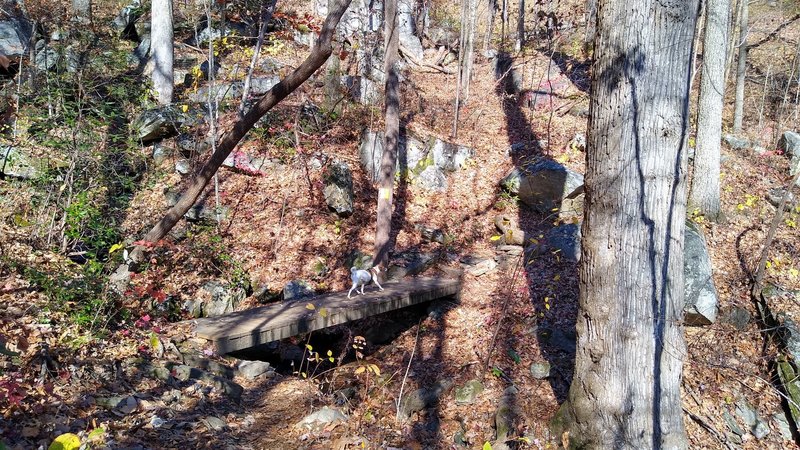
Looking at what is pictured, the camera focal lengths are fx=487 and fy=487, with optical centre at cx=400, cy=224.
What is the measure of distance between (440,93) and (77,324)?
13.4 m

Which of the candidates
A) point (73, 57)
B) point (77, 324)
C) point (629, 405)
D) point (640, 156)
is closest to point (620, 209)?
point (640, 156)

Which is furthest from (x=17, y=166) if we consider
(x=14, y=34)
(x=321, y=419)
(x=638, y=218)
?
(x=638, y=218)

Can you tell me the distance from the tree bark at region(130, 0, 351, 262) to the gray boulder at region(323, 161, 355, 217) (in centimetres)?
363

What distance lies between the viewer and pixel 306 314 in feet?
20.1

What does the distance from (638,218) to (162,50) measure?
11392mm

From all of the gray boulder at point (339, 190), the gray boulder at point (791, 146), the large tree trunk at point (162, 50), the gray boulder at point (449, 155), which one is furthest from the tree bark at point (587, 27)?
the large tree trunk at point (162, 50)

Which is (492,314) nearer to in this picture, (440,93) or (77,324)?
(77,324)

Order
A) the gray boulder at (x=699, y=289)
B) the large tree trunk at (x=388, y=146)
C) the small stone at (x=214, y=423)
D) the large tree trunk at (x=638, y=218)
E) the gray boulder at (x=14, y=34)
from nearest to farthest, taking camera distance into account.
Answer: the large tree trunk at (x=638, y=218)
the small stone at (x=214, y=423)
the gray boulder at (x=699, y=289)
the large tree trunk at (x=388, y=146)
the gray boulder at (x=14, y=34)

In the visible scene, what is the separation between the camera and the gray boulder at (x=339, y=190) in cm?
990

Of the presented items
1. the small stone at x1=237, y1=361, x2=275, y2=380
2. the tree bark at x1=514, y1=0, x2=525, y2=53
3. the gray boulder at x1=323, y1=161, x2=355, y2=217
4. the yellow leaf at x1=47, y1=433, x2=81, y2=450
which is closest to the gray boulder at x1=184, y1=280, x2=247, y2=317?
the small stone at x1=237, y1=361, x2=275, y2=380

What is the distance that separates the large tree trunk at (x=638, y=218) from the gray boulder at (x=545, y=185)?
6.72 m

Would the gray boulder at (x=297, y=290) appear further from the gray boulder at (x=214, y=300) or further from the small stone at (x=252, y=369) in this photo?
the small stone at (x=252, y=369)

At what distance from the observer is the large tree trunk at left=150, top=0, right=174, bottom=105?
446 inches

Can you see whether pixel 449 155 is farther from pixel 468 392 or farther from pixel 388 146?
pixel 468 392
